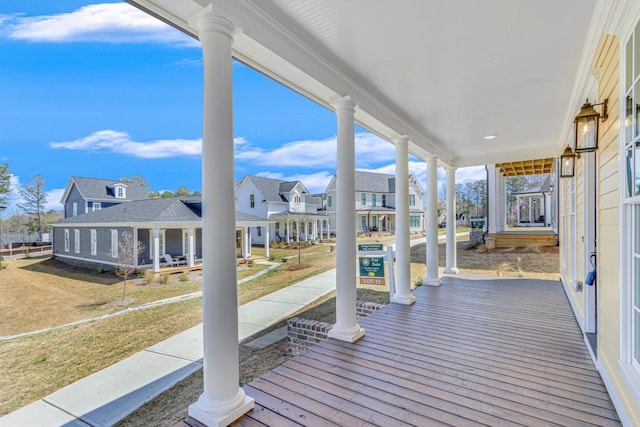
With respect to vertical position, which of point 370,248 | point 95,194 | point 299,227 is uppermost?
point 95,194

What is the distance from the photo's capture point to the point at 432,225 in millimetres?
6043

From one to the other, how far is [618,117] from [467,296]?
3.89 metres

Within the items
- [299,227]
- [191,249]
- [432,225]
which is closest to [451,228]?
[432,225]

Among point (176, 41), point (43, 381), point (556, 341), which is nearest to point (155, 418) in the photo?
point (43, 381)

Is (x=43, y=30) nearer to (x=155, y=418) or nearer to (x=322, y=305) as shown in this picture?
(x=155, y=418)

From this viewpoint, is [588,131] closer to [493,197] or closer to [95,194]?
[95,194]

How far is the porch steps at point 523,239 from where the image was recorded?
11.0 metres

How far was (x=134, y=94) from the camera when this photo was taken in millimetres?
2824

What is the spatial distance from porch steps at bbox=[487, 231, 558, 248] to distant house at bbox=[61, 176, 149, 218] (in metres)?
11.9

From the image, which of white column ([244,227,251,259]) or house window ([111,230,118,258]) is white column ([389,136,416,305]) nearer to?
white column ([244,227,251,259])

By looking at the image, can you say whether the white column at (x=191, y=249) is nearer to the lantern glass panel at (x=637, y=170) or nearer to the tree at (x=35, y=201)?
the tree at (x=35, y=201)

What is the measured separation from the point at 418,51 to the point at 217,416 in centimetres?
312

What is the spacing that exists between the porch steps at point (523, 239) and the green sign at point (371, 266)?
27.2ft

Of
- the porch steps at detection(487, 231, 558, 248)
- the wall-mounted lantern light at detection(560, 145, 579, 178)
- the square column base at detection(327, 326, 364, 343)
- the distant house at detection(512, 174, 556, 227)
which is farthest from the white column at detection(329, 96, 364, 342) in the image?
the distant house at detection(512, 174, 556, 227)
